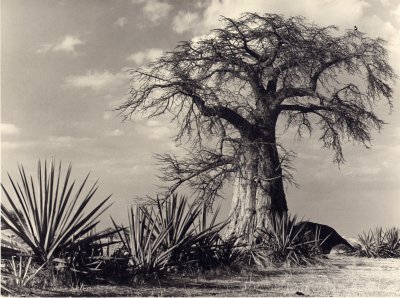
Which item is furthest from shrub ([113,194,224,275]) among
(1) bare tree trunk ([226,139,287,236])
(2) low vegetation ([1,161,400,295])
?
(1) bare tree trunk ([226,139,287,236])

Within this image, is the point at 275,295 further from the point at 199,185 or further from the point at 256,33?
the point at 256,33

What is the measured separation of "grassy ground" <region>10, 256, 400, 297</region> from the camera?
305 inches

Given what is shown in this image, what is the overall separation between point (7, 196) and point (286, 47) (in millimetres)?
10161

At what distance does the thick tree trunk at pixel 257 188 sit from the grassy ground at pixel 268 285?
2585 millimetres

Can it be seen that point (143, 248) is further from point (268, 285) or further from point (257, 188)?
point (257, 188)

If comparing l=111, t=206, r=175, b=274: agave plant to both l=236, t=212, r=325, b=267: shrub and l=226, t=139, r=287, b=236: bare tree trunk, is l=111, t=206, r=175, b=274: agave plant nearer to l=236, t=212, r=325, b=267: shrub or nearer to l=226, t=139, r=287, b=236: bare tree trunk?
l=236, t=212, r=325, b=267: shrub

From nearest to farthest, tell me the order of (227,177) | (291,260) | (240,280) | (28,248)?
(28,248) → (240,280) → (291,260) → (227,177)

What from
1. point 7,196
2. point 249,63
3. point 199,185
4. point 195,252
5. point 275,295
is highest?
point 249,63

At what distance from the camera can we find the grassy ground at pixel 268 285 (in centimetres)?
775

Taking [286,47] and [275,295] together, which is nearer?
[275,295]

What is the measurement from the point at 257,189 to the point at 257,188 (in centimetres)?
3

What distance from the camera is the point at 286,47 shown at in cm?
1534

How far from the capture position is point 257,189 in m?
15.1

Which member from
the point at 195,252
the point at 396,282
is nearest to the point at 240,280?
the point at 195,252
